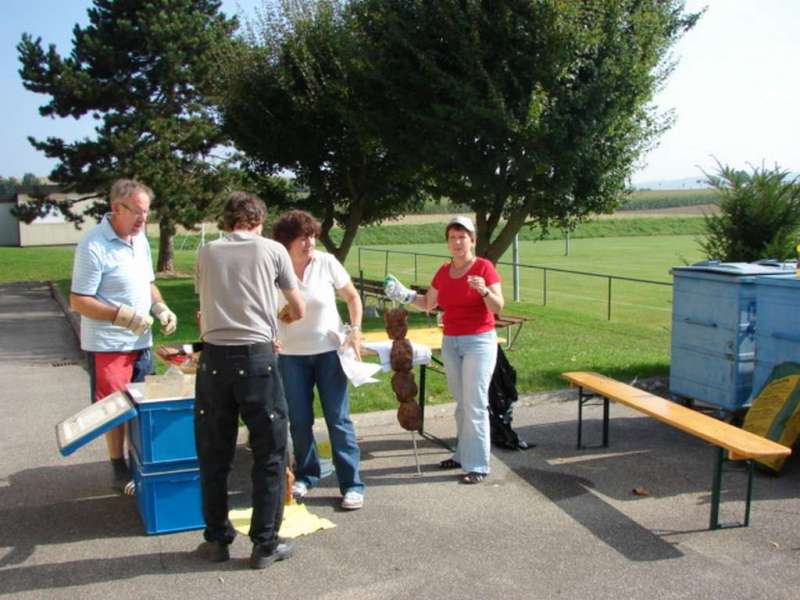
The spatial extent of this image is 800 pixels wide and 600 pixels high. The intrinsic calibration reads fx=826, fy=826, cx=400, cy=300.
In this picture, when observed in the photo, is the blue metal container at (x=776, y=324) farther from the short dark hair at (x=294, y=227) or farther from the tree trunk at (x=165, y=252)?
the tree trunk at (x=165, y=252)

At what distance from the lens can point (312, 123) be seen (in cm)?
1684

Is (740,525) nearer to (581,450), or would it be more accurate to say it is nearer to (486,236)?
(581,450)

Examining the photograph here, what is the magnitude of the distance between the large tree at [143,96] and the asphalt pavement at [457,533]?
1826cm

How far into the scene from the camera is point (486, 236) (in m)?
14.6

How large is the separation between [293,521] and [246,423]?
98 centimetres

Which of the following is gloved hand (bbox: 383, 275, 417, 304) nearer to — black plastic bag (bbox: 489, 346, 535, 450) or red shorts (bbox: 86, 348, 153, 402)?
black plastic bag (bbox: 489, 346, 535, 450)

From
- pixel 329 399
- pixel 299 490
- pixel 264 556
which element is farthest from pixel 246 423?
pixel 299 490

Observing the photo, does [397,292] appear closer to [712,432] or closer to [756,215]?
[712,432]

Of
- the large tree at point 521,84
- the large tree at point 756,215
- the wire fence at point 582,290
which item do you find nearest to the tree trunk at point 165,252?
the wire fence at point 582,290

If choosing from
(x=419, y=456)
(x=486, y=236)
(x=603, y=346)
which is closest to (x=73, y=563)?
(x=419, y=456)

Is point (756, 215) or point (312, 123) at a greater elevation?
point (312, 123)

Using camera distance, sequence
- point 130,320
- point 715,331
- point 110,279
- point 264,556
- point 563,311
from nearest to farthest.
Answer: point 264,556
point 130,320
point 110,279
point 715,331
point 563,311

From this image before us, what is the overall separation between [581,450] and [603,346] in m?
5.25

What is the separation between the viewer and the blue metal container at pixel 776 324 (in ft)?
20.2
